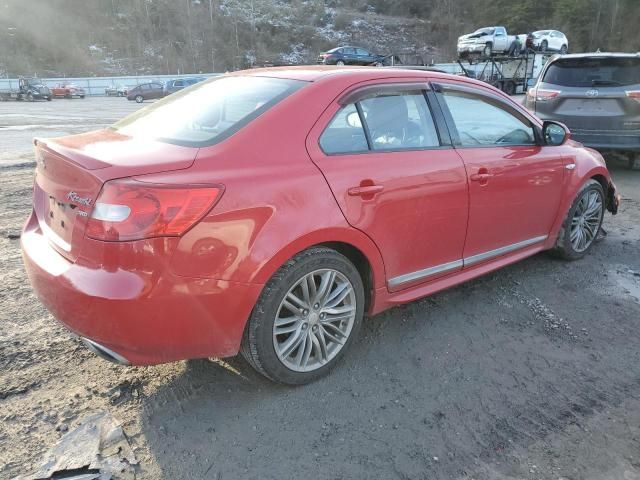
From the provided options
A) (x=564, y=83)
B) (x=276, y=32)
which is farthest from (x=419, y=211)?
(x=276, y=32)

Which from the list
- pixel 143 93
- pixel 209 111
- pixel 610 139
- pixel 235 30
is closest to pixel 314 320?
pixel 209 111

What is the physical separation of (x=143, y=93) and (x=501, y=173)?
38.0m

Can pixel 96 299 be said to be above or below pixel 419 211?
below

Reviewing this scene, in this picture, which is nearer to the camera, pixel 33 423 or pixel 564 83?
pixel 33 423

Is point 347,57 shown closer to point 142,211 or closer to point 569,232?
point 569,232

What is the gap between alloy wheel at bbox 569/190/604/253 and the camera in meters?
4.59

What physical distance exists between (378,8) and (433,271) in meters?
101

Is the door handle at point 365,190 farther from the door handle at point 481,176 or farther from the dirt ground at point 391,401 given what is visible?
the dirt ground at point 391,401

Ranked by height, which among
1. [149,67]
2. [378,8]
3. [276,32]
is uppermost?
[378,8]

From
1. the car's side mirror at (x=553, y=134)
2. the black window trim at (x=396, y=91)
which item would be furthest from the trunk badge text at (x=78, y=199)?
the car's side mirror at (x=553, y=134)

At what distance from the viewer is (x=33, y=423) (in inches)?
98.3

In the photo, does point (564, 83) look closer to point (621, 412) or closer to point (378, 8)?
point (621, 412)

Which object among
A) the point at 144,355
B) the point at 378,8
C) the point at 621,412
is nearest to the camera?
the point at 144,355

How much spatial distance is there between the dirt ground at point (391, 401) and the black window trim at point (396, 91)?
1.22 meters
